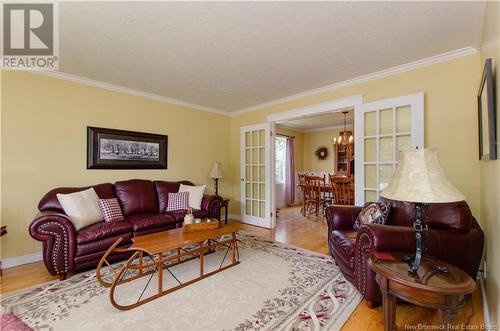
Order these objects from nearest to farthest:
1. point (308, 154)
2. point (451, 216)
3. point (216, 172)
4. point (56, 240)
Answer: point (451, 216)
point (56, 240)
point (216, 172)
point (308, 154)

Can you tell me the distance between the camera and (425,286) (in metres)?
1.19

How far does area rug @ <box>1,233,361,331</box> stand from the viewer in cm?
167

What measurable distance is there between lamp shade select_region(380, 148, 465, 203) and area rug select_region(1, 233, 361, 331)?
109 centimetres

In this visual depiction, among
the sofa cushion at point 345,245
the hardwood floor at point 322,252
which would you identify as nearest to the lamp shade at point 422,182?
the sofa cushion at point 345,245

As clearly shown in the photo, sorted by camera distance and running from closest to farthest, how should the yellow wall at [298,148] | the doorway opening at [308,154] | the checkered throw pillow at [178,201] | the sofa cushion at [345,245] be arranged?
the sofa cushion at [345,245] < the checkered throw pillow at [178,201] < the doorway opening at [308,154] < the yellow wall at [298,148]

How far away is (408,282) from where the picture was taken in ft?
4.07

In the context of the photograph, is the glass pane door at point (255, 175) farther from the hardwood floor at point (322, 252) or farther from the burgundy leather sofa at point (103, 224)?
the burgundy leather sofa at point (103, 224)

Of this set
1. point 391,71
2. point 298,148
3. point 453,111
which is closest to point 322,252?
point 453,111

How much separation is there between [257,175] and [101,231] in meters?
2.86

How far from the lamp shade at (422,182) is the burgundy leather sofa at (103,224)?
9.14 feet

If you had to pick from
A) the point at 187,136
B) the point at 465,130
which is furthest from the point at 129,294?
the point at 465,130

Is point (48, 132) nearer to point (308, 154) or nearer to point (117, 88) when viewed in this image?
point (117, 88)

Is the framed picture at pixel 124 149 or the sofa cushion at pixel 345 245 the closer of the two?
the sofa cushion at pixel 345 245

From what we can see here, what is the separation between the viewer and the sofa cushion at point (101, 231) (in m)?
2.41
